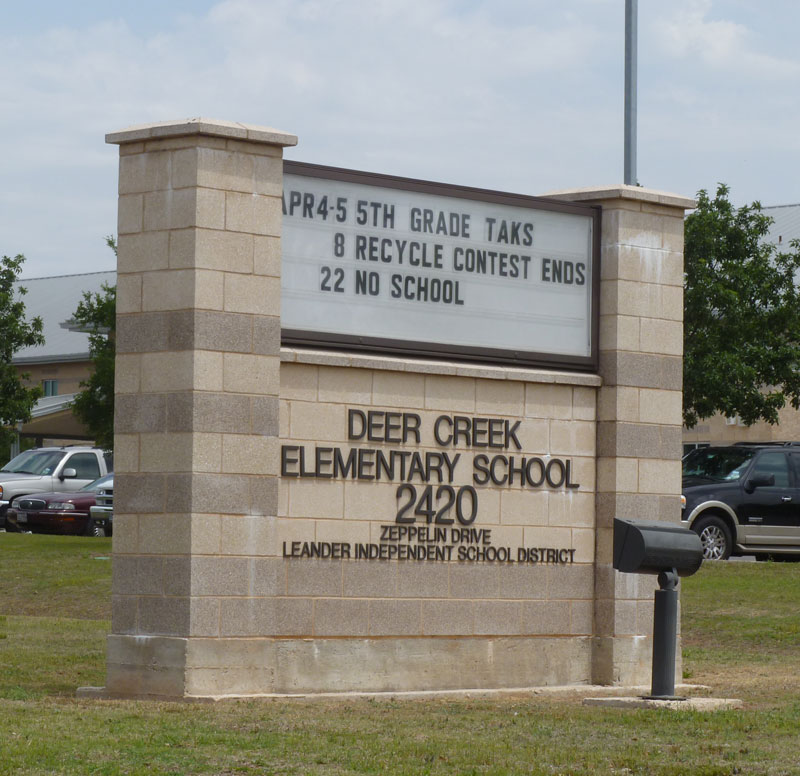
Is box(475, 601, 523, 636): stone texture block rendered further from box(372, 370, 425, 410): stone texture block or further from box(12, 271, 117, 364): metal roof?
box(12, 271, 117, 364): metal roof

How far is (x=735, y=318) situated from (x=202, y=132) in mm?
17978

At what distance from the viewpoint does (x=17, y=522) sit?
103 feet

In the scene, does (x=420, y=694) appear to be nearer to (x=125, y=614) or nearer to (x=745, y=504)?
(x=125, y=614)

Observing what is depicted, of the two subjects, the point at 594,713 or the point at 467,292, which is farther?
the point at 467,292

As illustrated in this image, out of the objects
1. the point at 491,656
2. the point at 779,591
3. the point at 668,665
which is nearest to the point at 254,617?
the point at 491,656

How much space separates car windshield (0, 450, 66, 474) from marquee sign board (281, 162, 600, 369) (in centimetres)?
2190

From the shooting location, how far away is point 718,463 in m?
24.4

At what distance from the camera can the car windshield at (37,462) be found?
3384cm

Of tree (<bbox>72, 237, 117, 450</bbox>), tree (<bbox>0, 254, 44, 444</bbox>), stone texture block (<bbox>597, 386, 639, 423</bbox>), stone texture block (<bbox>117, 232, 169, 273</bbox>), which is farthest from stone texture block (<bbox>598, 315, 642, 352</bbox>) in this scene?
tree (<bbox>0, 254, 44, 444</bbox>)

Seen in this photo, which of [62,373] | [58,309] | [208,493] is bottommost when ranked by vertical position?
[208,493]

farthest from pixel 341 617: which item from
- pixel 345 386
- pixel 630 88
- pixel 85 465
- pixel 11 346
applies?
pixel 11 346

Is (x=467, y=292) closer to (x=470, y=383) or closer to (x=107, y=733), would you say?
(x=470, y=383)

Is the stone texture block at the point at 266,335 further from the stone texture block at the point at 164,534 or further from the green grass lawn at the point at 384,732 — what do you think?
the green grass lawn at the point at 384,732

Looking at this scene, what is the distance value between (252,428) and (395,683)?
217 centimetres
